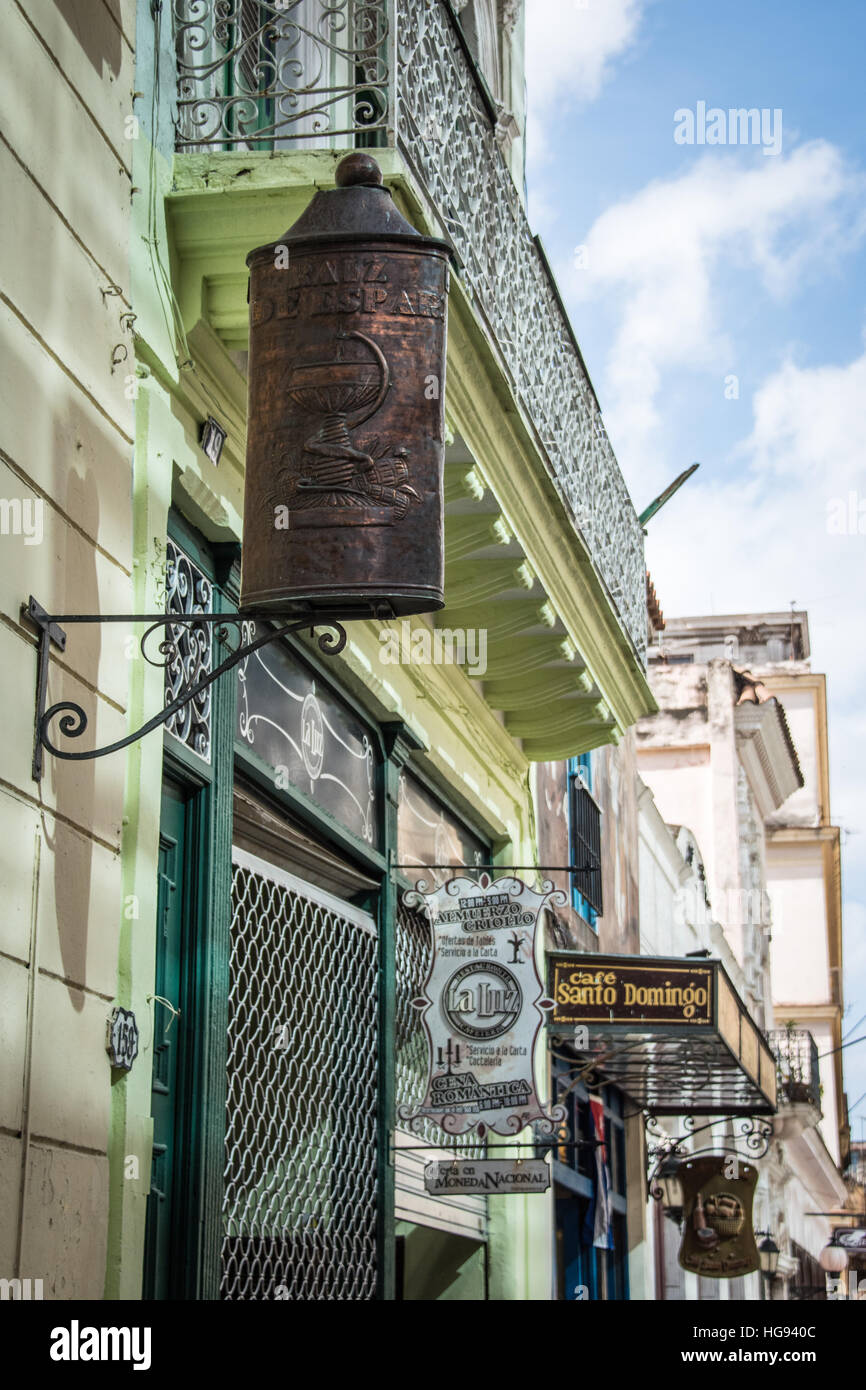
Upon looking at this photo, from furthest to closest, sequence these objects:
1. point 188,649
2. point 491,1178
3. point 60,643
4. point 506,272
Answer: point 491,1178
point 506,272
point 188,649
point 60,643

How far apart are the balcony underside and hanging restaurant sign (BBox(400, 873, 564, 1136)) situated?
1.50 meters

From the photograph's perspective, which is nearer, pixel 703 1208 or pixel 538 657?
pixel 538 657

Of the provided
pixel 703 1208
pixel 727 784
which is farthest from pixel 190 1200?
pixel 727 784

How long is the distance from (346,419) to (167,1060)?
2370 mm

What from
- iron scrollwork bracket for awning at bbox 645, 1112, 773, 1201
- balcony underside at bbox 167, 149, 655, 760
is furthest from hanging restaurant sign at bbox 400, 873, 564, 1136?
iron scrollwork bracket for awning at bbox 645, 1112, 773, 1201

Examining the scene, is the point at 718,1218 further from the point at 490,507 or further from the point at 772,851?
the point at 772,851

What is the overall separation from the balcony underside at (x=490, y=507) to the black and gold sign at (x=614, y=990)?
1.42 metres

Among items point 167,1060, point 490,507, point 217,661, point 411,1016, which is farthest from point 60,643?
point 411,1016

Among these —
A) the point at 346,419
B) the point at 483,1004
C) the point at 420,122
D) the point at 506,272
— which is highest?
the point at 506,272

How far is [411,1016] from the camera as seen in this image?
9.31 metres

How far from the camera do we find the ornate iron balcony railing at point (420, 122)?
20.9 ft
